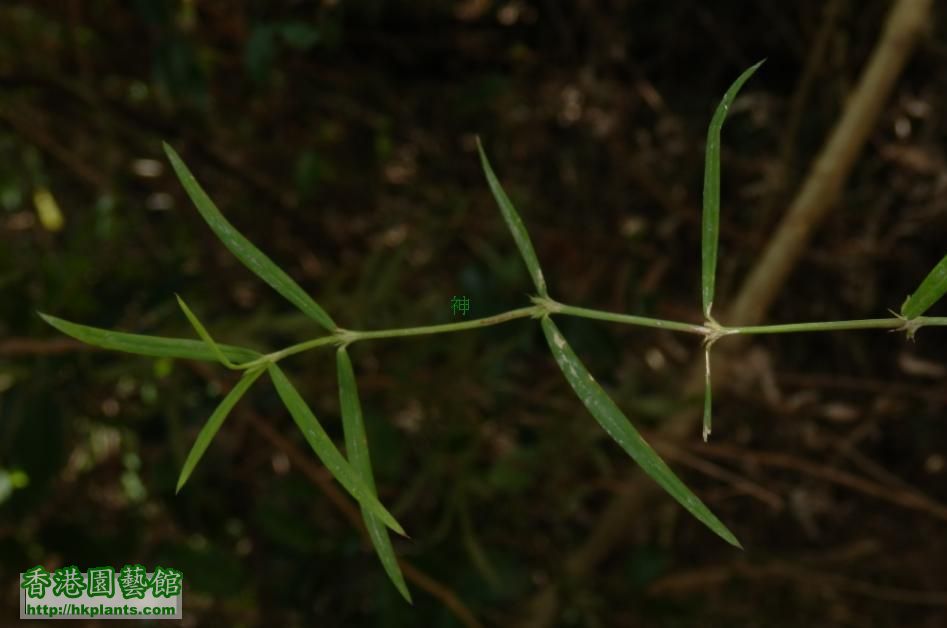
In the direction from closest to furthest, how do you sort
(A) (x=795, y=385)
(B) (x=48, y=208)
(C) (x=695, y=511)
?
(C) (x=695, y=511) < (A) (x=795, y=385) < (B) (x=48, y=208)

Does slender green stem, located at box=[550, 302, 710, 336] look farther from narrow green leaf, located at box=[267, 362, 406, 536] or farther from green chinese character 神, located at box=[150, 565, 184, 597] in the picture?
green chinese character 神, located at box=[150, 565, 184, 597]

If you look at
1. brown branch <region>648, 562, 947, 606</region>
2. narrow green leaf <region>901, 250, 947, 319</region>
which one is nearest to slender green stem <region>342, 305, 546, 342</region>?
narrow green leaf <region>901, 250, 947, 319</region>

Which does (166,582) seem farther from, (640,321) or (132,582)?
(640,321)

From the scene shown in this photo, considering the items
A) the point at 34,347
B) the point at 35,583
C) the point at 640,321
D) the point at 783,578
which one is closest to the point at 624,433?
the point at 640,321

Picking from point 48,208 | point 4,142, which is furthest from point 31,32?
point 48,208

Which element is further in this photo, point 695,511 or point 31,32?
point 31,32

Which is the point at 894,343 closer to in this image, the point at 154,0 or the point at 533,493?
the point at 533,493
